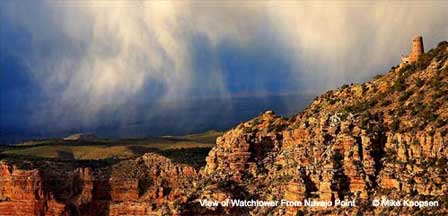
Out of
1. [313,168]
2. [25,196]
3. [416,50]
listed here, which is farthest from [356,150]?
[25,196]

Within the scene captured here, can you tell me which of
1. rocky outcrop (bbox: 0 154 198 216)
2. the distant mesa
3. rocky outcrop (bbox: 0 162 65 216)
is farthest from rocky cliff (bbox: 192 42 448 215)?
the distant mesa

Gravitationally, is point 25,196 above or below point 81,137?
below

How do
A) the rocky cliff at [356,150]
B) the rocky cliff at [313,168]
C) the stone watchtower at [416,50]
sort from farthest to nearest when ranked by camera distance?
the stone watchtower at [416,50], the rocky cliff at [313,168], the rocky cliff at [356,150]

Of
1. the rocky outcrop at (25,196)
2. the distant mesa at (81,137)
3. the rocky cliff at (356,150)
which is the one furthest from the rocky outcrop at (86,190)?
the distant mesa at (81,137)

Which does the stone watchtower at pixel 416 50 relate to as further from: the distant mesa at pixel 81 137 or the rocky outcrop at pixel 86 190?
the distant mesa at pixel 81 137

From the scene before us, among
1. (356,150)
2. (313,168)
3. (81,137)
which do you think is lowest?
(313,168)

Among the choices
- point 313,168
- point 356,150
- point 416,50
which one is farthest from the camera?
point 416,50

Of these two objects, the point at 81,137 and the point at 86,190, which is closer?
the point at 86,190

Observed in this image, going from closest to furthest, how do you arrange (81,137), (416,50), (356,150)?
(356,150) < (416,50) < (81,137)

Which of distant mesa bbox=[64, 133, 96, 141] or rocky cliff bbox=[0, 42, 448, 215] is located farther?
distant mesa bbox=[64, 133, 96, 141]

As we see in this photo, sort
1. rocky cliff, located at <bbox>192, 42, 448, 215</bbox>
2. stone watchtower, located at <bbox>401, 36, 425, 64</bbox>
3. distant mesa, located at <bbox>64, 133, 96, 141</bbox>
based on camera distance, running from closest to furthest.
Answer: rocky cliff, located at <bbox>192, 42, 448, 215</bbox> < stone watchtower, located at <bbox>401, 36, 425, 64</bbox> < distant mesa, located at <bbox>64, 133, 96, 141</bbox>

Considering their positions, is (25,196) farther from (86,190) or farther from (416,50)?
(416,50)

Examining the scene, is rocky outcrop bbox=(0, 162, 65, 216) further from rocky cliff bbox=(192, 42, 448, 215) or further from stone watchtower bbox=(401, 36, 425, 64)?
stone watchtower bbox=(401, 36, 425, 64)

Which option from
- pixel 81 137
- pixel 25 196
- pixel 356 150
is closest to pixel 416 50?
pixel 356 150
